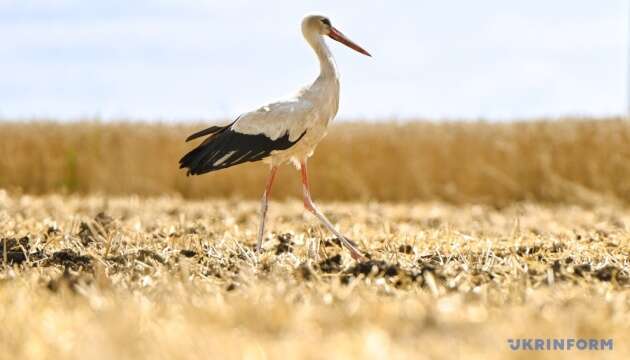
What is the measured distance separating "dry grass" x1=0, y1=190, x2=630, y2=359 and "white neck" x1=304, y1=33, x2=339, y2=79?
983mm

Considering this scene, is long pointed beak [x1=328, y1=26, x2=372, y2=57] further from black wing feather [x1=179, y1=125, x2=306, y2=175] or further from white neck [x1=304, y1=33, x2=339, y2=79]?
black wing feather [x1=179, y1=125, x2=306, y2=175]

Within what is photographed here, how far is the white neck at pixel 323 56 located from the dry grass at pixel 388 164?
7.72m

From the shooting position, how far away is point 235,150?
5.84 metres

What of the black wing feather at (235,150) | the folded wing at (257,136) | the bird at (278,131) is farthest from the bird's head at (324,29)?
the black wing feather at (235,150)

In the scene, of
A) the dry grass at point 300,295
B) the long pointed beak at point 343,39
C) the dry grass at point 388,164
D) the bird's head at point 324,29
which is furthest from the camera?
the dry grass at point 388,164

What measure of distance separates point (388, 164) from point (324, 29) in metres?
8.96

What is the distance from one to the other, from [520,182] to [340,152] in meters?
2.77

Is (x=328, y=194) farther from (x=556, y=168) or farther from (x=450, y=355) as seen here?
(x=450, y=355)

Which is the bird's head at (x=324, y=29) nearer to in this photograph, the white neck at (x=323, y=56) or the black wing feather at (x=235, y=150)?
the white neck at (x=323, y=56)

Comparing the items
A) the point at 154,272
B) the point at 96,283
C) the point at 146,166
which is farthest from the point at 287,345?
the point at 146,166

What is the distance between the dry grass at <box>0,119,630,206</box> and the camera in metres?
14.4

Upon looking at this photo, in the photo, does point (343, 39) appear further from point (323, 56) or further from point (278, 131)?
point (278, 131)

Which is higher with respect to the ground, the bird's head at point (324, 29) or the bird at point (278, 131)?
the bird's head at point (324, 29)

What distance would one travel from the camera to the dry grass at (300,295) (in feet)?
9.88
